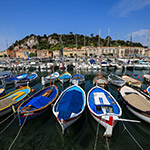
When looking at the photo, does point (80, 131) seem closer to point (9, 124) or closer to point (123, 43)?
point (9, 124)

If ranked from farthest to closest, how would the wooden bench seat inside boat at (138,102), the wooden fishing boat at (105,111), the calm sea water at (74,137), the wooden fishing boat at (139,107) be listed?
the wooden bench seat inside boat at (138,102) < the wooden fishing boat at (139,107) < the wooden fishing boat at (105,111) < the calm sea water at (74,137)

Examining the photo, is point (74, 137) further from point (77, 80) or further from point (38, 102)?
point (77, 80)

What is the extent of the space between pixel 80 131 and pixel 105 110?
3600 mm

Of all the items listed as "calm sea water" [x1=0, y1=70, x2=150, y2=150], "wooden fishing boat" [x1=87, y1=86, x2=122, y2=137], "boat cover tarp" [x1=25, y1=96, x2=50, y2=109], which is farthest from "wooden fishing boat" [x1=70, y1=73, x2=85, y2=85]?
"calm sea water" [x1=0, y1=70, x2=150, y2=150]

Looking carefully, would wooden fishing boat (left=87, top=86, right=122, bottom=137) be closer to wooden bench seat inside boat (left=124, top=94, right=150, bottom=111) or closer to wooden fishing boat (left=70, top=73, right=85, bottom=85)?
wooden bench seat inside boat (left=124, top=94, right=150, bottom=111)

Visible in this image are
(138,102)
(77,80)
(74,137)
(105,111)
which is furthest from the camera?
(77,80)

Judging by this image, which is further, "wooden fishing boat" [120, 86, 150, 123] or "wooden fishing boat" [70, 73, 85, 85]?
"wooden fishing boat" [70, 73, 85, 85]

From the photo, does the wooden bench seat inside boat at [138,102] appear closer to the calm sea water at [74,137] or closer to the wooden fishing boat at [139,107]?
the wooden fishing boat at [139,107]

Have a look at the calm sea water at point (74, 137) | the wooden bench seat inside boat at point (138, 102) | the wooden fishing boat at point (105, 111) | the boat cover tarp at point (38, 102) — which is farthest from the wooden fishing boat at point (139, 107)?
the boat cover tarp at point (38, 102)

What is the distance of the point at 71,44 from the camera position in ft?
403

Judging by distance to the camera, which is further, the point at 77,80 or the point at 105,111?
the point at 77,80

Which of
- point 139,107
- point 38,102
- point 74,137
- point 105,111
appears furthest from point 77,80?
point 74,137

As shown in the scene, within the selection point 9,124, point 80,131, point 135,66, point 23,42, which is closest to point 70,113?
point 80,131

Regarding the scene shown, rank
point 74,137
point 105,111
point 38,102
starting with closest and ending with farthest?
point 74,137
point 105,111
point 38,102
